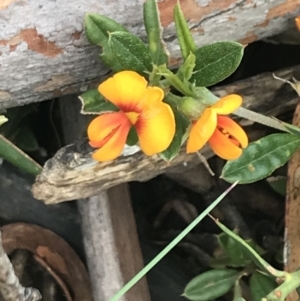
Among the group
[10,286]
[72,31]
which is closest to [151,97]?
[72,31]

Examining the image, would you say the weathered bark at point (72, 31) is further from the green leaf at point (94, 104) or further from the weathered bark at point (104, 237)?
the weathered bark at point (104, 237)

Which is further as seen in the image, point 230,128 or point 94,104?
point 94,104

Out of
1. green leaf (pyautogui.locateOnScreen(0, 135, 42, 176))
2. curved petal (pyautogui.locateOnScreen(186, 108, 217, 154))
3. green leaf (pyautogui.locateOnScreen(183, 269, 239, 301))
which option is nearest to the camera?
curved petal (pyautogui.locateOnScreen(186, 108, 217, 154))

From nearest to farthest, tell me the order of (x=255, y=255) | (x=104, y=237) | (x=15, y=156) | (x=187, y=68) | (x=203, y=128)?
1. (x=203, y=128)
2. (x=187, y=68)
3. (x=255, y=255)
4. (x=15, y=156)
5. (x=104, y=237)

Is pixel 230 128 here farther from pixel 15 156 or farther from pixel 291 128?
pixel 15 156

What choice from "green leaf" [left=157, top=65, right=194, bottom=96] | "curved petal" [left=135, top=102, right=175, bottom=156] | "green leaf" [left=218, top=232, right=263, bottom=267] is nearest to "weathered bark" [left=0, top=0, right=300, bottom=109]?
"green leaf" [left=157, top=65, right=194, bottom=96]

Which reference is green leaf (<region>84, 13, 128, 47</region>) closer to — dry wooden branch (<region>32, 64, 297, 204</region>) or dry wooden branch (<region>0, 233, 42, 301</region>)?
dry wooden branch (<region>32, 64, 297, 204</region>)

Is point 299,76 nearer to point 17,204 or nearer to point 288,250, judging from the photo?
point 288,250

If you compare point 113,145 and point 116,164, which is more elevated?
point 113,145
